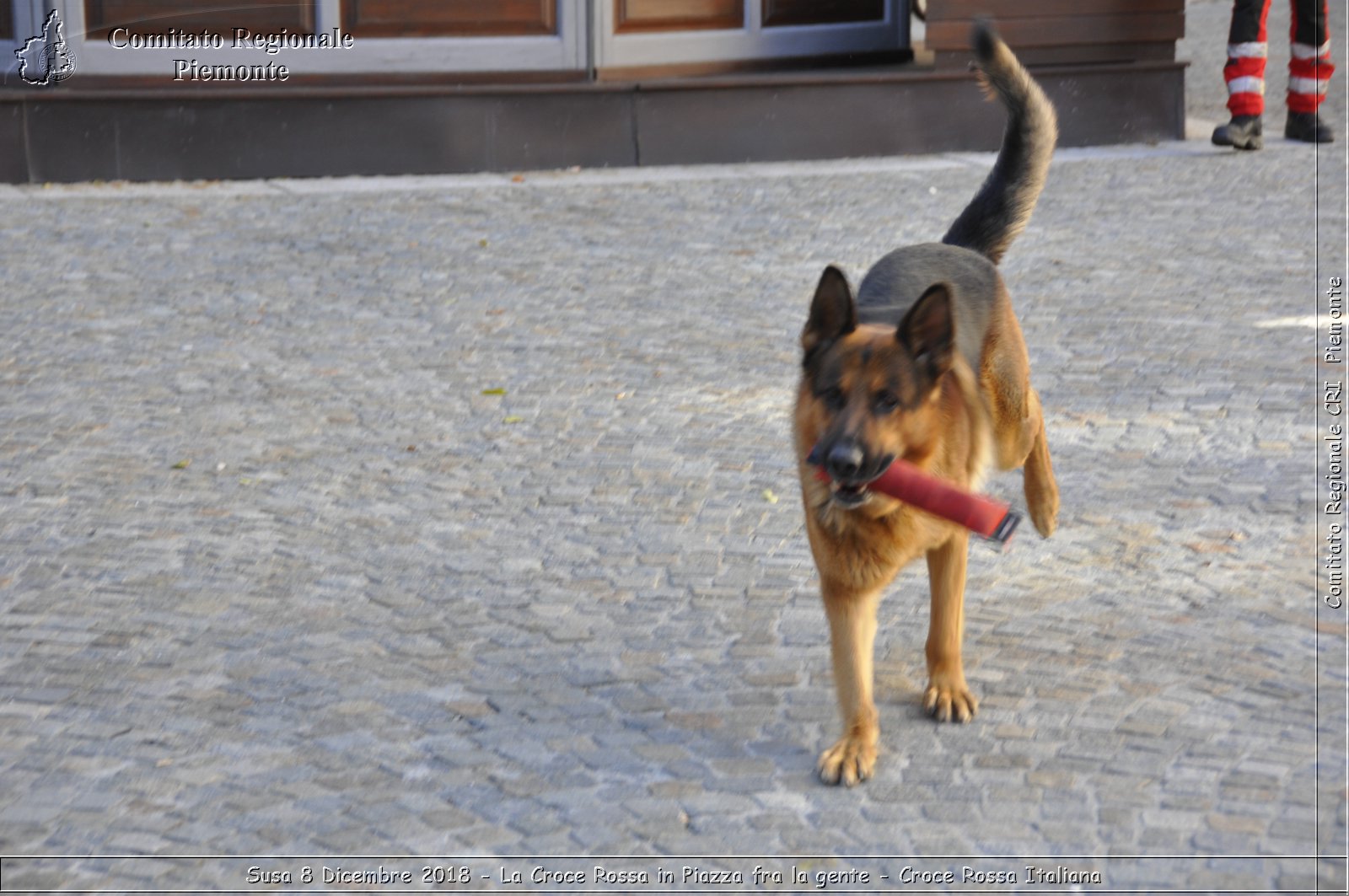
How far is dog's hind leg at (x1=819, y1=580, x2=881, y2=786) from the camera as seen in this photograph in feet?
12.8

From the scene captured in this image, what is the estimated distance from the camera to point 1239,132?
12.4 meters

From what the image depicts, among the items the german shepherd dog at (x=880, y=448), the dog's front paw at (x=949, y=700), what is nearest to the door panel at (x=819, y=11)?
the german shepherd dog at (x=880, y=448)

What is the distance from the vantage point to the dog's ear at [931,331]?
3700 millimetres

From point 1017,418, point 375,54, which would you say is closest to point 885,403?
point 1017,418

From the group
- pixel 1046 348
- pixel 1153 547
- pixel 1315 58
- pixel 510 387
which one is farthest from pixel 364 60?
pixel 1153 547

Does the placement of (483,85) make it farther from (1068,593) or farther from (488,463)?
(1068,593)

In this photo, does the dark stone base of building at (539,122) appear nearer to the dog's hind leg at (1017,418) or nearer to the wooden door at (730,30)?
the wooden door at (730,30)

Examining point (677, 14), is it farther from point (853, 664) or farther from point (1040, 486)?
point (853, 664)

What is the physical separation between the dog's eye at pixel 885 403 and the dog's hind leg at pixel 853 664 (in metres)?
0.48

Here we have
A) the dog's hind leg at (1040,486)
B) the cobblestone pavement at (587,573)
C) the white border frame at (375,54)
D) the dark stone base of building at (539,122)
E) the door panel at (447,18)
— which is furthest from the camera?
the door panel at (447,18)

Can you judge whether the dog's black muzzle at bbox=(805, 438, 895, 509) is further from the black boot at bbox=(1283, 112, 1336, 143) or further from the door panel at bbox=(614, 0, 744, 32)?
the black boot at bbox=(1283, 112, 1336, 143)

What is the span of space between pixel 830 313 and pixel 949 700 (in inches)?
43.8

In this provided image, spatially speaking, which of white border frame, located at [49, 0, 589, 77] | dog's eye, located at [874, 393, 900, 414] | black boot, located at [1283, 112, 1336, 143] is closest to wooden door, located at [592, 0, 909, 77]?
white border frame, located at [49, 0, 589, 77]

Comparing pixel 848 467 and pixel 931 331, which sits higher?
pixel 931 331
